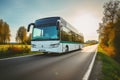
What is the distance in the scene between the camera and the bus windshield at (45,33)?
15.9 m

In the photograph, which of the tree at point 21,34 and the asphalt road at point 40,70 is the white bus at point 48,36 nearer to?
the asphalt road at point 40,70

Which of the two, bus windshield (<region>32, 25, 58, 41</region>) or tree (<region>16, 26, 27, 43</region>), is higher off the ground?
tree (<region>16, 26, 27, 43</region>)

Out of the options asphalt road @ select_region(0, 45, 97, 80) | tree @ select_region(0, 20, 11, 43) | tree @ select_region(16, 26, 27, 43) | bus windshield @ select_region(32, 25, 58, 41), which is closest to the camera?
asphalt road @ select_region(0, 45, 97, 80)

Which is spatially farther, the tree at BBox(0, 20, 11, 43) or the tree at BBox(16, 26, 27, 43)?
the tree at BBox(16, 26, 27, 43)

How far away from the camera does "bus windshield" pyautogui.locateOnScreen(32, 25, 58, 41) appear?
626 inches

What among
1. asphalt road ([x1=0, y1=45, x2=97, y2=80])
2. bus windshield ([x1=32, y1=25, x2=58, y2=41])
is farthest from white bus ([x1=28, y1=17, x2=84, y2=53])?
asphalt road ([x1=0, y1=45, x2=97, y2=80])

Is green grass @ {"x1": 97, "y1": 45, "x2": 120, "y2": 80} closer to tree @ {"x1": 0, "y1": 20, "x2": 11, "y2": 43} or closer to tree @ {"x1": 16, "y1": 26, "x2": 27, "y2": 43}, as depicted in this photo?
tree @ {"x1": 0, "y1": 20, "x2": 11, "y2": 43}

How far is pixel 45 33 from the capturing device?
1612 cm

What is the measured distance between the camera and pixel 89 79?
264 inches

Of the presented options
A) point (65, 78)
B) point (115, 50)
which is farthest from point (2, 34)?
point (65, 78)

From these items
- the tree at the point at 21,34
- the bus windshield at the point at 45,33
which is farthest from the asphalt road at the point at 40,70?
the tree at the point at 21,34

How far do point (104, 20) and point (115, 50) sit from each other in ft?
78.4

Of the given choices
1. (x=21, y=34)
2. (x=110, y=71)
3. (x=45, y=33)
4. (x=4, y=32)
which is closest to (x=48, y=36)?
(x=45, y=33)

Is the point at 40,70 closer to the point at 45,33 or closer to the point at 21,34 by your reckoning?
the point at 45,33
